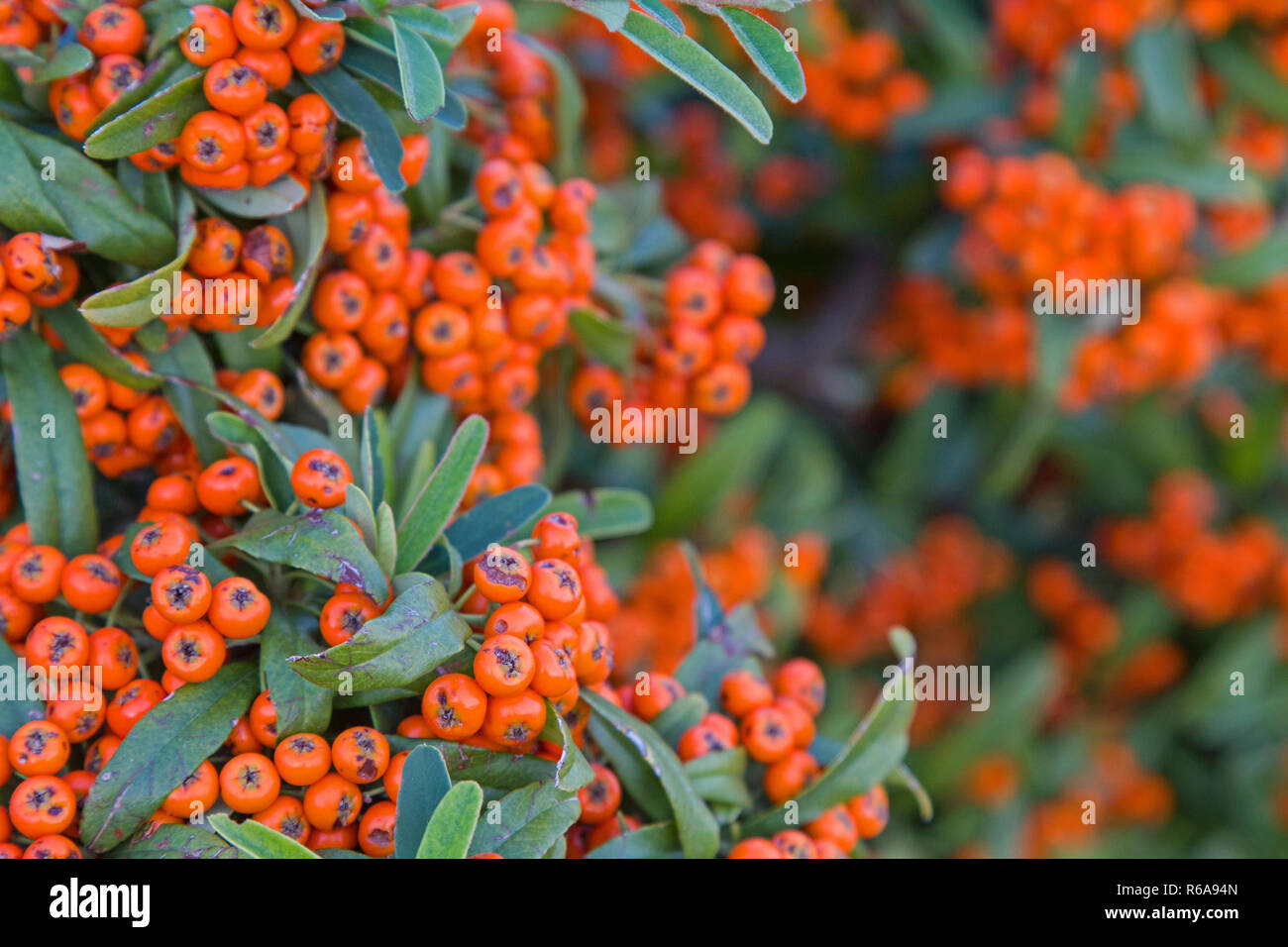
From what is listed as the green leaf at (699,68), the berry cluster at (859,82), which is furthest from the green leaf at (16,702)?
the berry cluster at (859,82)

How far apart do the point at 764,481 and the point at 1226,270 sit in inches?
54.6

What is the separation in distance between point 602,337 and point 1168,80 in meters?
1.88

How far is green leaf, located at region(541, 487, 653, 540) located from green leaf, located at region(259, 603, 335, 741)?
0.49 m

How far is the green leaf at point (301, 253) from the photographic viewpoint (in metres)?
1.48

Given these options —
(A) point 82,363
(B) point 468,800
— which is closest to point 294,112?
(A) point 82,363

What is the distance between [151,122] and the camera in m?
1.38

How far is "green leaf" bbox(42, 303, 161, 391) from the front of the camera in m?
1.48

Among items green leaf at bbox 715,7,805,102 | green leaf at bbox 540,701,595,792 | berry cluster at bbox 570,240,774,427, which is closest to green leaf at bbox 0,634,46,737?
green leaf at bbox 540,701,595,792

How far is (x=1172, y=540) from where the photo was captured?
346 cm

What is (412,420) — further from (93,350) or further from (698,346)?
(698,346)

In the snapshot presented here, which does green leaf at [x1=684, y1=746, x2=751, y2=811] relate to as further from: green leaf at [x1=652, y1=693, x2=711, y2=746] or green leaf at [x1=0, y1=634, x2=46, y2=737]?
green leaf at [x1=0, y1=634, x2=46, y2=737]

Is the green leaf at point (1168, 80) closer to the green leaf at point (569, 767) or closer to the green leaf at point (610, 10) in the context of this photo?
the green leaf at point (610, 10)

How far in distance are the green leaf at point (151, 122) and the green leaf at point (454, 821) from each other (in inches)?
35.7
